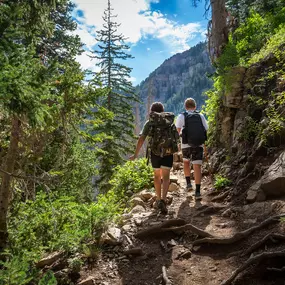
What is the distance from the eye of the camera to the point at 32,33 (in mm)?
5082

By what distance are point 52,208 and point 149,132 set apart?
228 cm

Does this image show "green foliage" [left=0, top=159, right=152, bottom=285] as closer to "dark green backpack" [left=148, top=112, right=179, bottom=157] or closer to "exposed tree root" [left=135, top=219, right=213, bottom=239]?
"exposed tree root" [left=135, top=219, right=213, bottom=239]

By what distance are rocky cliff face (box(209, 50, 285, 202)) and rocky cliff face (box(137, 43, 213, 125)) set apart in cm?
11544

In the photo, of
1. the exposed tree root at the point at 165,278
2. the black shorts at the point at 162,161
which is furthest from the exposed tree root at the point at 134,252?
the black shorts at the point at 162,161

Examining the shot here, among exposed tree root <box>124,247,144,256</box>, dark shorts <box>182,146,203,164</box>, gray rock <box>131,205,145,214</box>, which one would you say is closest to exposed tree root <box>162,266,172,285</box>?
exposed tree root <box>124,247,144,256</box>

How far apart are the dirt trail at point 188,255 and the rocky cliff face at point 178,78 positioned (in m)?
119

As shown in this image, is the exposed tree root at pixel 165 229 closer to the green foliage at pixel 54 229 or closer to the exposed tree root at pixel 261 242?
the green foliage at pixel 54 229

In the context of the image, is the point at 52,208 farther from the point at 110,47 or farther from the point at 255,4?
the point at 110,47

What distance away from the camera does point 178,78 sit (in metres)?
152

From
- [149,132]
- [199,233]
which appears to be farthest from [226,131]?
[199,233]

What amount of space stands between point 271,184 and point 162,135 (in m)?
2.11

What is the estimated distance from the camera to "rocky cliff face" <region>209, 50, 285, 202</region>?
4828 millimetres

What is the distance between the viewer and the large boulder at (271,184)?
4422mm

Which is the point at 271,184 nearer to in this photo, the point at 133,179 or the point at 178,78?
the point at 133,179
